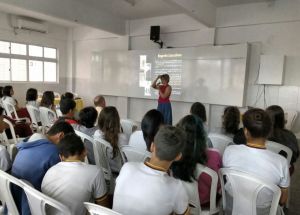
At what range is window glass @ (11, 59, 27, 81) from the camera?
710cm

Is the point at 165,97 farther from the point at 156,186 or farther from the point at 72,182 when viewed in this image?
the point at 156,186

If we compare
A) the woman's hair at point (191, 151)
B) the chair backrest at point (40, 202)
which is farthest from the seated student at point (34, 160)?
the woman's hair at point (191, 151)

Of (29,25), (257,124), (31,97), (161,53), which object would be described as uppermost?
(29,25)

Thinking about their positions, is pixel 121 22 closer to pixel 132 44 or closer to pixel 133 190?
pixel 132 44

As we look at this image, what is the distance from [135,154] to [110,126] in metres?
0.52

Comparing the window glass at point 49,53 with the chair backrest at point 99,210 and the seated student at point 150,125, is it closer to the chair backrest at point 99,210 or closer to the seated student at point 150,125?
the seated student at point 150,125

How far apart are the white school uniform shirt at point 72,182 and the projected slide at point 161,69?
499 cm

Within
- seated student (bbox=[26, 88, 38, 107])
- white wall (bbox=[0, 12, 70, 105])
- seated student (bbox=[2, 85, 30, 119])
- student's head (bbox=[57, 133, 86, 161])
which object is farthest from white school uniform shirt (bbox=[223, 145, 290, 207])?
white wall (bbox=[0, 12, 70, 105])

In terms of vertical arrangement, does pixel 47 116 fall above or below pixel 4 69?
below

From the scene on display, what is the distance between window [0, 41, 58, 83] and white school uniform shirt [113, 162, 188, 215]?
23.2ft

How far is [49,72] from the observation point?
8.12 meters

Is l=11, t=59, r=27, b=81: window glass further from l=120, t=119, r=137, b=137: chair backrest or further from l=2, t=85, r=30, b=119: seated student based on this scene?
l=120, t=119, r=137, b=137: chair backrest

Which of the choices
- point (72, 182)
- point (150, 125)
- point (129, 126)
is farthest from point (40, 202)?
point (129, 126)

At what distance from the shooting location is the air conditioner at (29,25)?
22.1 feet
